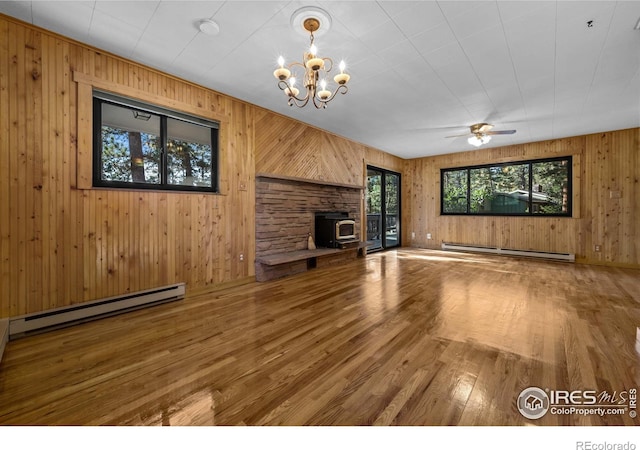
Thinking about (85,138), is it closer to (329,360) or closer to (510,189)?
(329,360)

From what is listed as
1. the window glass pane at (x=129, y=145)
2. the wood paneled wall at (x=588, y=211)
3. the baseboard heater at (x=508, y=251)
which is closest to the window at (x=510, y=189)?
the wood paneled wall at (x=588, y=211)

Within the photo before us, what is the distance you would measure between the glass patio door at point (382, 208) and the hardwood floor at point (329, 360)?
3.90 meters

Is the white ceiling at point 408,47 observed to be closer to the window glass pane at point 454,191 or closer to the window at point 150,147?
the window at point 150,147

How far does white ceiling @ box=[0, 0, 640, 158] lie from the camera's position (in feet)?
7.29

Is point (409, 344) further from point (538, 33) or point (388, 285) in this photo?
point (538, 33)

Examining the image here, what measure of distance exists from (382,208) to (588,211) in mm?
4310

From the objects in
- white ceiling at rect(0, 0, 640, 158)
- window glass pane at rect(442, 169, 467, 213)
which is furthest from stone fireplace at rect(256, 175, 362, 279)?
window glass pane at rect(442, 169, 467, 213)

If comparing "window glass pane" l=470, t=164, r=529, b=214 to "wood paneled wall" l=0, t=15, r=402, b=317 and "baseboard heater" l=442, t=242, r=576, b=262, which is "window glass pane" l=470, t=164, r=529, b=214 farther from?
"wood paneled wall" l=0, t=15, r=402, b=317

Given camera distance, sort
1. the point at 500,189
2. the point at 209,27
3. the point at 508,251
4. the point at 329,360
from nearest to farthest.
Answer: the point at 329,360 < the point at 209,27 < the point at 508,251 < the point at 500,189

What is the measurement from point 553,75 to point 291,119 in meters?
3.66

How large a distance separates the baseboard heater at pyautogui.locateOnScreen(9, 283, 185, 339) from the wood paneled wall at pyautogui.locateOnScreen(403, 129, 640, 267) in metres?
7.06

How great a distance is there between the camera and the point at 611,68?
3.06 meters

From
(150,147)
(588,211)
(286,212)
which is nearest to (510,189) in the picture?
(588,211)

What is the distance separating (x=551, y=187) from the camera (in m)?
6.11
